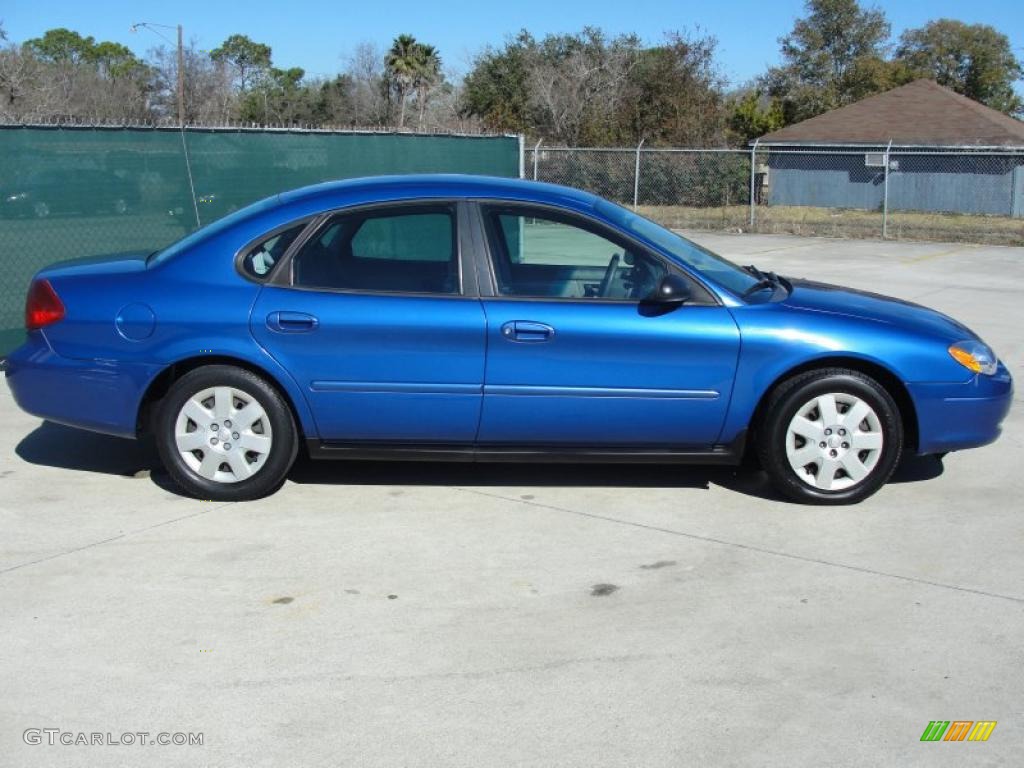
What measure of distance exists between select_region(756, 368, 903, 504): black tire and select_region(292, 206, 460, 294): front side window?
168cm

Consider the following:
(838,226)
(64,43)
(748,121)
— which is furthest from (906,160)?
(64,43)

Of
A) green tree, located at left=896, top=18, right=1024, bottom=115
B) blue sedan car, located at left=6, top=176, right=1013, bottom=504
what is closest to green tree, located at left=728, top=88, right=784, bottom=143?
green tree, located at left=896, top=18, right=1024, bottom=115

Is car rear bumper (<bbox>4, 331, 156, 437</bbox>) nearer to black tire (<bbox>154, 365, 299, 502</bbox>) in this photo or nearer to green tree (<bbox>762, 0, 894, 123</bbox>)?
black tire (<bbox>154, 365, 299, 502</bbox>)

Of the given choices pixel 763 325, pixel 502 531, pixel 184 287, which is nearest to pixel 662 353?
pixel 763 325

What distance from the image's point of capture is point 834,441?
5.72 metres

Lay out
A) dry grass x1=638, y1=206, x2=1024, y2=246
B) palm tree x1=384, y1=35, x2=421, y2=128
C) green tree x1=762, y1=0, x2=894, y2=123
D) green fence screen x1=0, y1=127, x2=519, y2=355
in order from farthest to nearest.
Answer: palm tree x1=384, y1=35, x2=421, y2=128, green tree x1=762, y1=0, x2=894, y2=123, dry grass x1=638, y1=206, x2=1024, y2=246, green fence screen x1=0, y1=127, x2=519, y2=355

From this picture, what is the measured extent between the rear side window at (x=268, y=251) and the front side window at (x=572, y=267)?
97cm

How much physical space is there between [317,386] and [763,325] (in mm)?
2165

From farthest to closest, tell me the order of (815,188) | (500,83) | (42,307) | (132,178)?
(500,83) → (815,188) → (132,178) → (42,307)

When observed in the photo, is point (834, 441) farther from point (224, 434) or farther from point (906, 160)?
point (906, 160)

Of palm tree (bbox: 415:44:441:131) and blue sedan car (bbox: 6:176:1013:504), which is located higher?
palm tree (bbox: 415:44:441:131)

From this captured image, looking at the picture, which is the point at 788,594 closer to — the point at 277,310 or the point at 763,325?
the point at 763,325

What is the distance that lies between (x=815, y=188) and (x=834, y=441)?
112 ft

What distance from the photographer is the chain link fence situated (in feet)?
79.9
